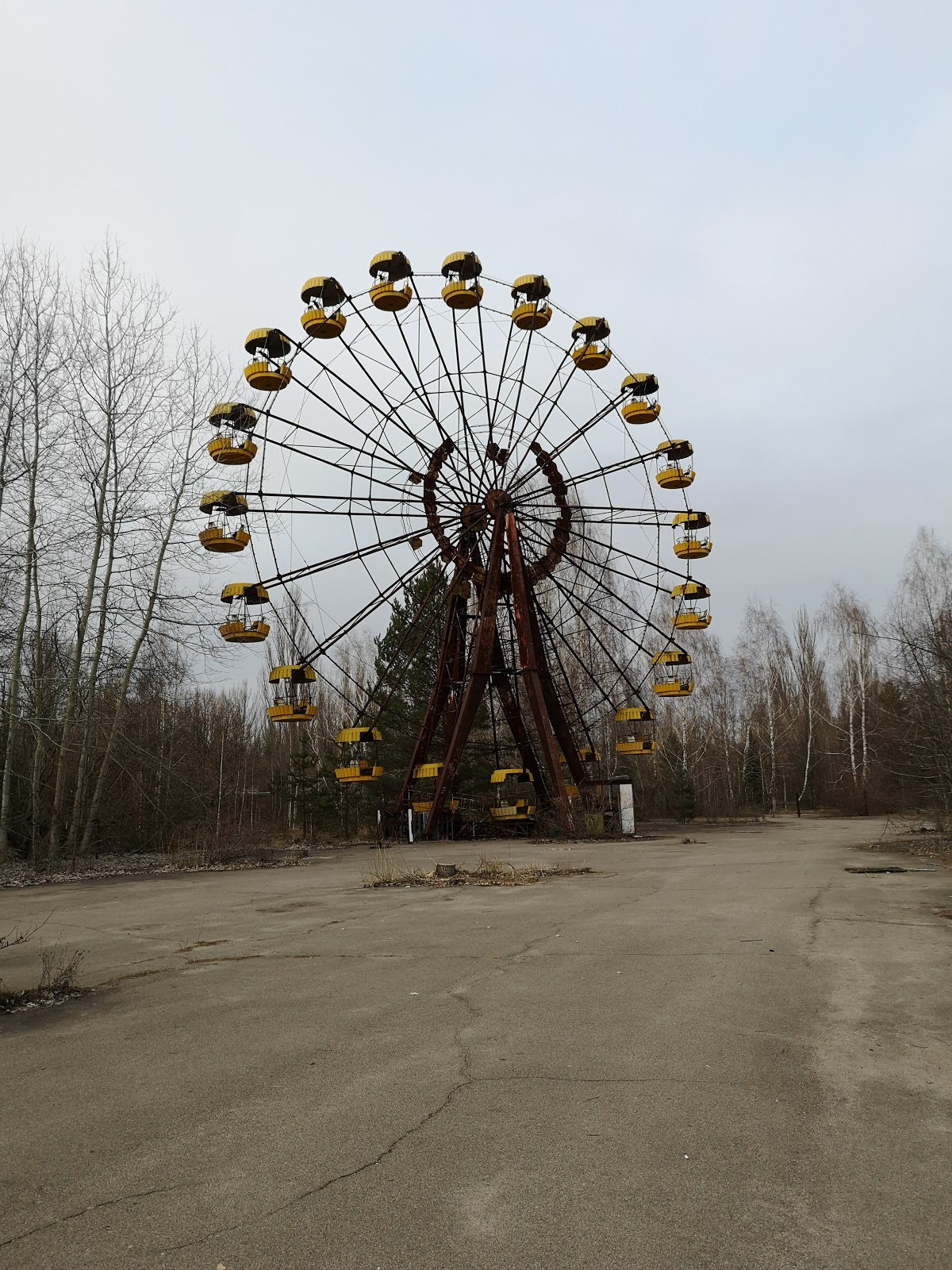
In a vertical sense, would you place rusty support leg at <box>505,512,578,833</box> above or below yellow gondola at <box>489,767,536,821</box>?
above

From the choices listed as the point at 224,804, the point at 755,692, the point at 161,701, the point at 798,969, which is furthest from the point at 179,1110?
the point at 755,692

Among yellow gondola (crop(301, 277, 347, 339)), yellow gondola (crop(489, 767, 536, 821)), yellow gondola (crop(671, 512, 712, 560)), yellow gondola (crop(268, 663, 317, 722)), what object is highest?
yellow gondola (crop(301, 277, 347, 339))

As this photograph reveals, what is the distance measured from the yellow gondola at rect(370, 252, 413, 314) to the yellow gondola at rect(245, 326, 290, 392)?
2653mm

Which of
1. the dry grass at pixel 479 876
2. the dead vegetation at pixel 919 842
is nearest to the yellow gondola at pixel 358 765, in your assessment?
the dry grass at pixel 479 876

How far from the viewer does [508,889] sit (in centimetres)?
1312

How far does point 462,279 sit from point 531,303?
6.91 feet

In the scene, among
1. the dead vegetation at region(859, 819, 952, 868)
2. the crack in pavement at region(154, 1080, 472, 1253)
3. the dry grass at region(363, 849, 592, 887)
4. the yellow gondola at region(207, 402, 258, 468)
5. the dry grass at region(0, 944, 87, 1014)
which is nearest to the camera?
the crack in pavement at region(154, 1080, 472, 1253)

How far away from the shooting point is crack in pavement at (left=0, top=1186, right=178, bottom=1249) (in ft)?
9.63

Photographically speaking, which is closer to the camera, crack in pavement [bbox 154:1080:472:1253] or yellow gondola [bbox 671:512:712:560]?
crack in pavement [bbox 154:1080:472:1253]

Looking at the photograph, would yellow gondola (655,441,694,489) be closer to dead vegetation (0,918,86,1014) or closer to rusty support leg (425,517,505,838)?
rusty support leg (425,517,505,838)

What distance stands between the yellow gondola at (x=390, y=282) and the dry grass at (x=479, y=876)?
14.1 meters

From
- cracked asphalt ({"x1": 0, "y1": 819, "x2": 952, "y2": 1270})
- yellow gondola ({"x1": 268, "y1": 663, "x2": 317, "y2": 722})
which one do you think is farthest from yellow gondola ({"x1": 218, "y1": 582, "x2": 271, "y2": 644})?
cracked asphalt ({"x1": 0, "y1": 819, "x2": 952, "y2": 1270})

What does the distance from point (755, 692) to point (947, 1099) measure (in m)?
51.4

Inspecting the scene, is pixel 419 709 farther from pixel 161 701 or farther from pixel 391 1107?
pixel 391 1107
